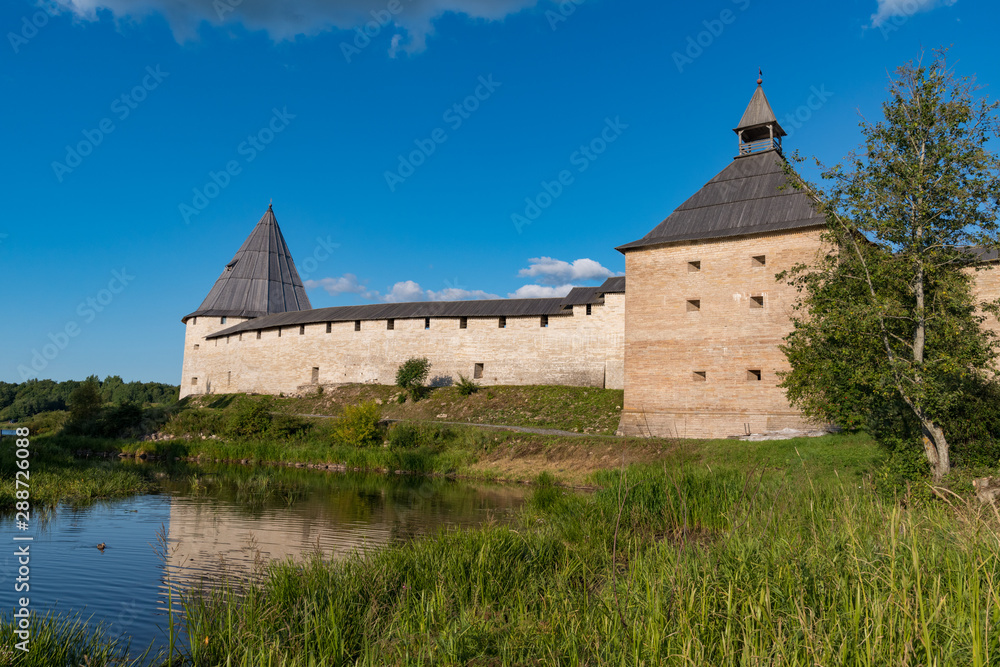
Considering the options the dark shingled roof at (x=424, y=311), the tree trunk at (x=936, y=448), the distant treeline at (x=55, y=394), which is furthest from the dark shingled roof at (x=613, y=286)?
the distant treeline at (x=55, y=394)

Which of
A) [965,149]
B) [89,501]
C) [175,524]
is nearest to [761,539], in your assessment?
[965,149]

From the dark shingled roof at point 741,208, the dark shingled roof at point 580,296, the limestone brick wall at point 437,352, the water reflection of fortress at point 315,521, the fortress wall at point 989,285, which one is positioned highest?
the dark shingled roof at point 741,208

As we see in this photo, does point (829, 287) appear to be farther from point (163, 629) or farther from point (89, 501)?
point (89, 501)

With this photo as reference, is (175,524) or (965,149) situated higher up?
(965,149)

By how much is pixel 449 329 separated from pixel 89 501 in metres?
17.1

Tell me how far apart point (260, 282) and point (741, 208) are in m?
28.6

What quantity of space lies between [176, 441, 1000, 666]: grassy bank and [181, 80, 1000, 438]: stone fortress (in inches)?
374

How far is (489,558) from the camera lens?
5.15 m

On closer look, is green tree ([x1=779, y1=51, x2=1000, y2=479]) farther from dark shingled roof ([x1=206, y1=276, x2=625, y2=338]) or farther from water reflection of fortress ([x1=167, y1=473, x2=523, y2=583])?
dark shingled roof ([x1=206, y1=276, x2=625, y2=338])

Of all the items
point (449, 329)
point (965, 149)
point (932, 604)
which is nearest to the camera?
point (932, 604)

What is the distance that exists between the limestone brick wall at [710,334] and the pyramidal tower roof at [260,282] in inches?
958

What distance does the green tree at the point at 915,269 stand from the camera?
8586 mm

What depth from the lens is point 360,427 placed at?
786 inches

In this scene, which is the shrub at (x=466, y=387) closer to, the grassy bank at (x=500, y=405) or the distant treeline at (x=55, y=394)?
the grassy bank at (x=500, y=405)
